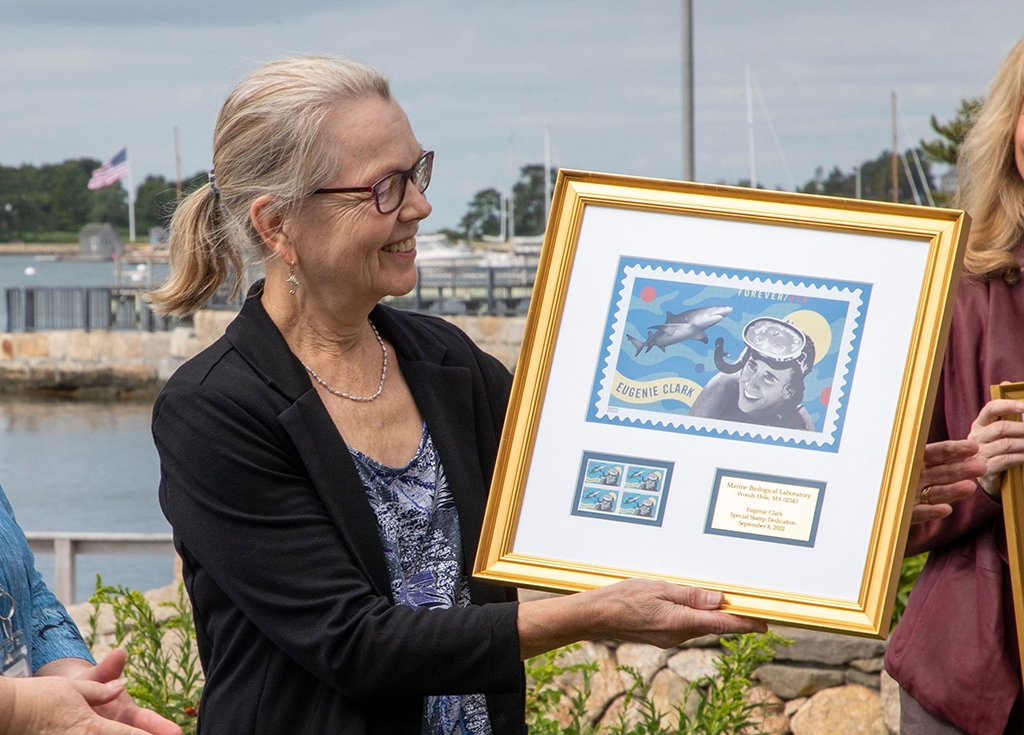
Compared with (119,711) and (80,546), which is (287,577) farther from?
(80,546)

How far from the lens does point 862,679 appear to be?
4883mm

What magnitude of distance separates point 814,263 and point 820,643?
3.17 meters

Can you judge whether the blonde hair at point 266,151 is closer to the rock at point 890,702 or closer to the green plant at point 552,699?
the green plant at point 552,699

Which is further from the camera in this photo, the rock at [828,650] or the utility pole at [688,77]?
the utility pole at [688,77]

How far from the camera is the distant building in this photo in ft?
178

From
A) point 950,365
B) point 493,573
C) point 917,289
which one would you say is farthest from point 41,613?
point 950,365

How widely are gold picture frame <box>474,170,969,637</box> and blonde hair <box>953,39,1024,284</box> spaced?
0.52 metres

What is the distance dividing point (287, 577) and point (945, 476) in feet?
4.22

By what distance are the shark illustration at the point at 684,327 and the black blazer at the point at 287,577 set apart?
54 centimetres

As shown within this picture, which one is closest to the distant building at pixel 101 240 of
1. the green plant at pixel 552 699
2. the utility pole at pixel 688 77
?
the utility pole at pixel 688 77

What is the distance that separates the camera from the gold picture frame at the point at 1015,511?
232cm

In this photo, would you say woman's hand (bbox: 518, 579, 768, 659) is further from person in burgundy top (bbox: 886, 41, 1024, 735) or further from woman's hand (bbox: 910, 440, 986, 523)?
person in burgundy top (bbox: 886, 41, 1024, 735)

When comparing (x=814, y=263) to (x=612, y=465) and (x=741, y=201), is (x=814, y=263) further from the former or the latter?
(x=612, y=465)

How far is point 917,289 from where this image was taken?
6.80 ft
